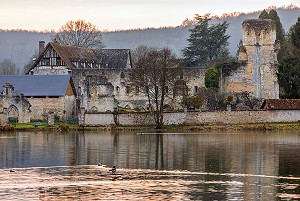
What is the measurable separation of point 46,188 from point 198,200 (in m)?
5.65

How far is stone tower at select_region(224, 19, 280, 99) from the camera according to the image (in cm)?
7838

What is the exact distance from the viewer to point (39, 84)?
2990 inches

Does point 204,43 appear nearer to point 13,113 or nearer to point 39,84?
point 39,84

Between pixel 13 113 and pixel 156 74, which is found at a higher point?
pixel 156 74

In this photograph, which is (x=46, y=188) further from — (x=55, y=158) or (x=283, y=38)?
(x=283, y=38)

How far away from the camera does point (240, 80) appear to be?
78.8m

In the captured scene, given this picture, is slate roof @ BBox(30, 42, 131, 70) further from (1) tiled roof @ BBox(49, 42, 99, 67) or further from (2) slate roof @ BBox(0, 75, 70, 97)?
(2) slate roof @ BBox(0, 75, 70, 97)

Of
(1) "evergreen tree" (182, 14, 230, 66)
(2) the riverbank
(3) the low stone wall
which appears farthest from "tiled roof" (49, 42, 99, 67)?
(2) the riverbank

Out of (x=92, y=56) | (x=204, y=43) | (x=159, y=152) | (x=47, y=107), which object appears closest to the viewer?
(x=159, y=152)

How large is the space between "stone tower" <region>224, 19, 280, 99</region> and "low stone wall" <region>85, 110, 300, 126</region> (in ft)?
A: 36.4

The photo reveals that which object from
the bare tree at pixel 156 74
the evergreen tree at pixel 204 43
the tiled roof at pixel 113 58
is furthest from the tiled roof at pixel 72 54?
the bare tree at pixel 156 74

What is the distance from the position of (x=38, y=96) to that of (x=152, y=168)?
4037 centimetres

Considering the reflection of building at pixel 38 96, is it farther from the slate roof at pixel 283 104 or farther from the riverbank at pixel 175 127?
the slate roof at pixel 283 104

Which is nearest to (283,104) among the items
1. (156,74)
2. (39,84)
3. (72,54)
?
(156,74)
